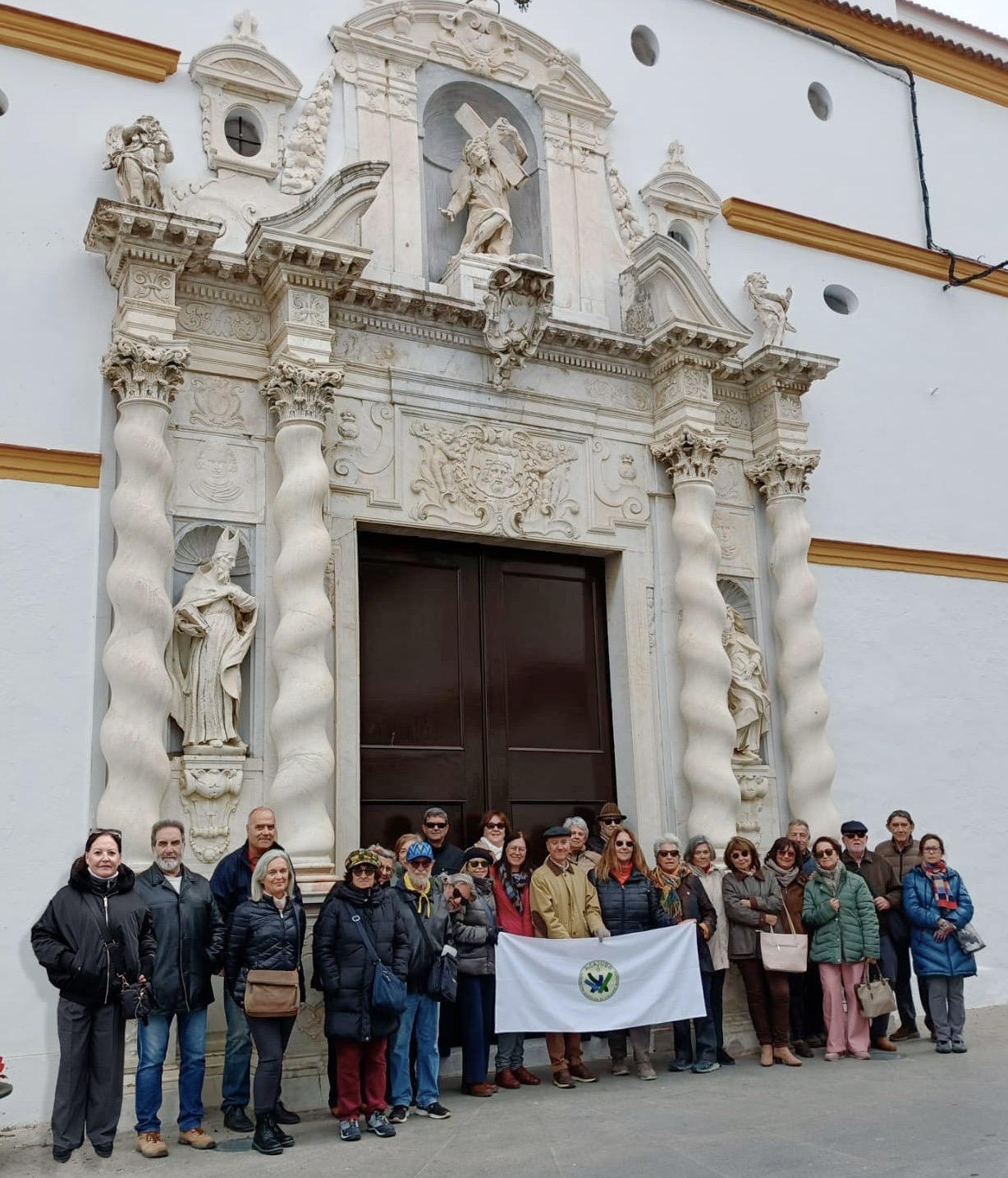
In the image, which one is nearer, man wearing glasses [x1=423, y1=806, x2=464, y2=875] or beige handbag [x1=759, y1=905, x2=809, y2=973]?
man wearing glasses [x1=423, y1=806, x2=464, y2=875]

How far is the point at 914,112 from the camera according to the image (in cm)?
Answer: 1291

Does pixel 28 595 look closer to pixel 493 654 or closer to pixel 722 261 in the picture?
pixel 493 654

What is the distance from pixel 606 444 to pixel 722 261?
240 cm

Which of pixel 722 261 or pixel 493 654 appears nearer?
pixel 493 654

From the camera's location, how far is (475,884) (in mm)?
7344

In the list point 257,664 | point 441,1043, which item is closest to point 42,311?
point 257,664

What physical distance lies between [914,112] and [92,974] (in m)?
11.6

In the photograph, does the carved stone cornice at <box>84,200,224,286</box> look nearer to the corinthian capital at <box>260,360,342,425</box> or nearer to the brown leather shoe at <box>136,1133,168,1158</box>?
the corinthian capital at <box>260,360,342,425</box>

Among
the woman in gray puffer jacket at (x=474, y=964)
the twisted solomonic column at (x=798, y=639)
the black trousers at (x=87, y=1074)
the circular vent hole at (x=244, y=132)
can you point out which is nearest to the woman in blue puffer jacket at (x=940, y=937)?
the twisted solomonic column at (x=798, y=639)

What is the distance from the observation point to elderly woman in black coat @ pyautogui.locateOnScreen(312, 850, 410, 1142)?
6363mm

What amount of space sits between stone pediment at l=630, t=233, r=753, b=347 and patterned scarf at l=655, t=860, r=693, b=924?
4.33 metres

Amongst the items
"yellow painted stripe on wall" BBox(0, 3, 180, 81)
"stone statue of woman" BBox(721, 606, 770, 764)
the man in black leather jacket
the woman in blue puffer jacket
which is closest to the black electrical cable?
"stone statue of woman" BBox(721, 606, 770, 764)

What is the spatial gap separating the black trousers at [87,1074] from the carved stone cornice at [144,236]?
464 centimetres

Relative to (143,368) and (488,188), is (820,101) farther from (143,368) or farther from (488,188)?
(143,368)
